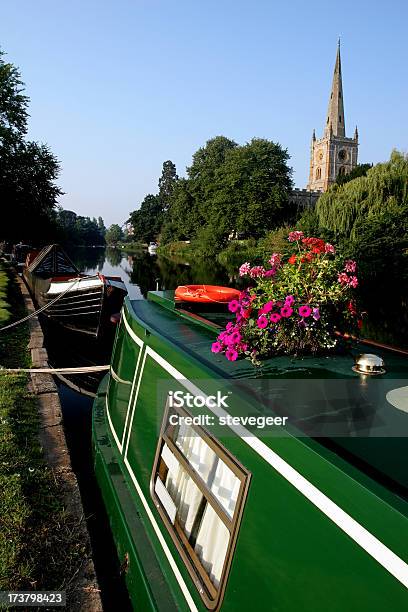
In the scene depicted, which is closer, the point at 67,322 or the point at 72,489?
the point at 72,489

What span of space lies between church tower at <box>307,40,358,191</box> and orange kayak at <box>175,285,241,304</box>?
3548 inches

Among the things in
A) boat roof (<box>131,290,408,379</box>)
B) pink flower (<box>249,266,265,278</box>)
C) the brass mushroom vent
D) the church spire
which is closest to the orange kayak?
boat roof (<box>131,290,408,379</box>)

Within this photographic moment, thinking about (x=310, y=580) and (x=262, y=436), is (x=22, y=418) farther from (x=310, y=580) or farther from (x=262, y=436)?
(x=310, y=580)

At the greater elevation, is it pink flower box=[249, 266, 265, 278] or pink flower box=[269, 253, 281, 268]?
pink flower box=[269, 253, 281, 268]

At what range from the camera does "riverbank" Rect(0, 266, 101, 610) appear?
3.17 meters

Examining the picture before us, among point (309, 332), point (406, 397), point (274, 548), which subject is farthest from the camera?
point (309, 332)

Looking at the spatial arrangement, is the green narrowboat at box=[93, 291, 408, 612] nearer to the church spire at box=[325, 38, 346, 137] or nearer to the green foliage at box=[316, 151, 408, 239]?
the green foliage at box=[316, 151, 408, 239]

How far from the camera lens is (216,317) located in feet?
16.2

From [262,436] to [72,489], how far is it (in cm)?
282

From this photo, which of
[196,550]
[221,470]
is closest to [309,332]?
[221,470]

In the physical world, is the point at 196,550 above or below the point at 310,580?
below

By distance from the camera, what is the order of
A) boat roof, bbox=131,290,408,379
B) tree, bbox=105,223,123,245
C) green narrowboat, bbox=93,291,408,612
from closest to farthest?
green narrowboat, bbox=93,291,408,612 → boat roof, bbox=131,290,408,379 → tree, bbox=105,223,123,245

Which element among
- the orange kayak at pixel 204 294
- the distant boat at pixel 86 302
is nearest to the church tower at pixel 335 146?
the distant boat at pixel 86 302

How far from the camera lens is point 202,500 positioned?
2492 mm
